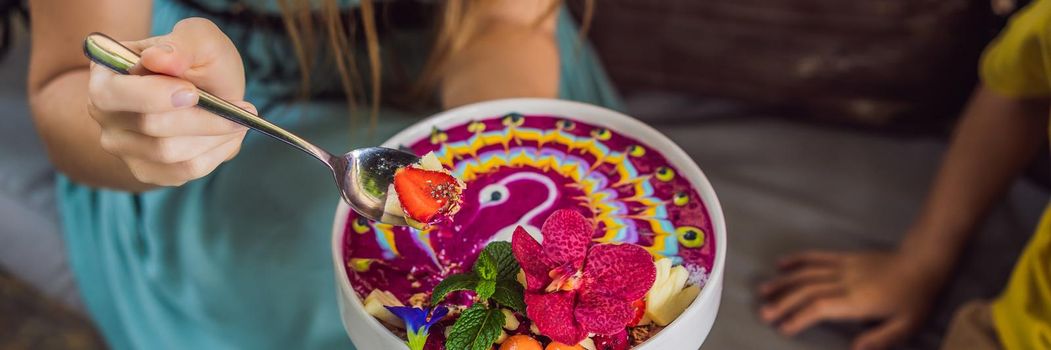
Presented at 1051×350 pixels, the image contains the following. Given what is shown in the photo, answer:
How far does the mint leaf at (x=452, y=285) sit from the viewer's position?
46cm

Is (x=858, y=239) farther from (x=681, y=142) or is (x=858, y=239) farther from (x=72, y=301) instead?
(x=72, y=301)

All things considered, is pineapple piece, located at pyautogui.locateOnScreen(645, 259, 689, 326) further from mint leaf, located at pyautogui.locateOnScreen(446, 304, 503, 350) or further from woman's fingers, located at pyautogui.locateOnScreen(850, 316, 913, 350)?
woman's fingers, located at pyautogui.locateOnScreen(850, 316, 913, 350)

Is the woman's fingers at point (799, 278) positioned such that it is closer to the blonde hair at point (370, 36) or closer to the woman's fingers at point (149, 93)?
the blonde hair at point (370, 36)

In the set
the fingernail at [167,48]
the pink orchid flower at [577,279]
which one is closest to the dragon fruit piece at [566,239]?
the pink orchid flower at [577,279]

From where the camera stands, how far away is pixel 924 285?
0.88 m

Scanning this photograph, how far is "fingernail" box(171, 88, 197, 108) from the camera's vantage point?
17.0 inches

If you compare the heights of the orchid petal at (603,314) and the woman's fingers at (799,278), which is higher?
the orchid petal at (603,314)

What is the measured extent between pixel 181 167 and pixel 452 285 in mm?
177

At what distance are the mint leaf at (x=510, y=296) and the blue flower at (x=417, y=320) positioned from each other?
3 centimetres

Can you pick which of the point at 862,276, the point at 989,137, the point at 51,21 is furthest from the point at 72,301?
the point at 989,137

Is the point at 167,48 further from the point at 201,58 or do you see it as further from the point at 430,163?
the point at 430,163

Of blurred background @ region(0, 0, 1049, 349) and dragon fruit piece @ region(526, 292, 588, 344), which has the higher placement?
dragon fruit piece @ region(526, 292, 588, 344)

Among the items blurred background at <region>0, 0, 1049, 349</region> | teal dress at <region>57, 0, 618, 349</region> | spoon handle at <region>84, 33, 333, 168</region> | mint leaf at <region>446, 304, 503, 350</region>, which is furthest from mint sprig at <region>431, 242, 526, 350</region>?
blurred background at <region>0, 0, 1049, 349</region>

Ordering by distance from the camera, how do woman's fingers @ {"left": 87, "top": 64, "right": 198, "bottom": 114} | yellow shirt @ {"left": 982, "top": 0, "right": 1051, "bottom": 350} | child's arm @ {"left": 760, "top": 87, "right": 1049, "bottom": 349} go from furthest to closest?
1. child's arm @ {"left": 760, "top": 87, "right": 1049, "bottom": 349}
2. yellow shirt @ {"left": 982, "top": 0, "right": 1051, "bottom": 350}
3. woman's fingers @ {"left": 87, "top": 64, "right": 198, "bottom": 114}
